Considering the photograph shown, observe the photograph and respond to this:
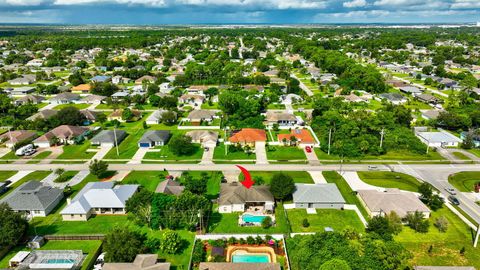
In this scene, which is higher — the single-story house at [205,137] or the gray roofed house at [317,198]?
the single-story house at [205,137]

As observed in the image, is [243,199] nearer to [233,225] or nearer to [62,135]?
[233,225]

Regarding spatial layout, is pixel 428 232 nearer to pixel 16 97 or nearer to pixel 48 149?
pixel 48 149

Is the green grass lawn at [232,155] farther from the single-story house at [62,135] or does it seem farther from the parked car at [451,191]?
the parked car at [451,191]

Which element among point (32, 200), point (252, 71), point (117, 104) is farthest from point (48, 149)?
point (252, 71)

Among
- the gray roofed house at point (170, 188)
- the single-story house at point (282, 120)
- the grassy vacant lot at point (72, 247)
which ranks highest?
the single-story house at point (282, 120)

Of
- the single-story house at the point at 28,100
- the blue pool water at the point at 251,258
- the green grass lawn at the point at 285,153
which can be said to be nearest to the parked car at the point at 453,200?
the green grass lawn at the point at 285,153

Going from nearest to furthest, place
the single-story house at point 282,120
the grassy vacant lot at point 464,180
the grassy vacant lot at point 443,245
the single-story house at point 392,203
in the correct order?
1. the grassy vacant lot at point 443,245
2. the single-story house at point 392,203
3. the grassy vacant lot at point 464,180
4. the single-story house at point 282,120
